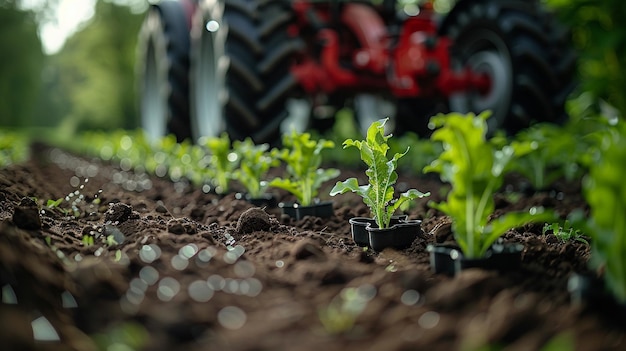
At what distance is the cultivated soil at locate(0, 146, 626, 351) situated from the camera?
1.18 meters

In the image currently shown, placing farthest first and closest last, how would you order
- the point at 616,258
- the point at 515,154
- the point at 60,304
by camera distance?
the point at 515,154
the point at 60,304
the point at 616,258

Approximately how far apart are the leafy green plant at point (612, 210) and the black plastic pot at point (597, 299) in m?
0.02

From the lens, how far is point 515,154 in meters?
1.84

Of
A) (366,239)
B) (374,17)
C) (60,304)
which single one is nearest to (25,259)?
(60,304)

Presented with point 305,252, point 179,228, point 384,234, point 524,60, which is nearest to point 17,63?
point 524,60

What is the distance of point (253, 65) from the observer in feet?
15.2

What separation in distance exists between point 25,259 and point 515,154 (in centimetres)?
137

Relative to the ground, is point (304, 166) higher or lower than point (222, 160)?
higher

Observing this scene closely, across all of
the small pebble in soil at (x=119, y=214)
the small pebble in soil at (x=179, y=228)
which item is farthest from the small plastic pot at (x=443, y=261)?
the small pebble in soil at (x=119, y=214)

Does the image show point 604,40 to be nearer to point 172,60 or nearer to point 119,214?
point 119,214

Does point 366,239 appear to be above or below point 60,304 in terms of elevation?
below

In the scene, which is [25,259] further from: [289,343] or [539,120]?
[539,120]

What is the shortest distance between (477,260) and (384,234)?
51 cm

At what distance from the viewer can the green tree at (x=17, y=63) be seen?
2433 centimetres
